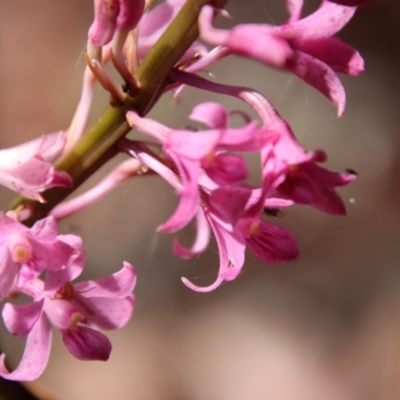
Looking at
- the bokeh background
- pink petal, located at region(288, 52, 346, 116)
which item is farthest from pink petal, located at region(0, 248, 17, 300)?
the bokeh background

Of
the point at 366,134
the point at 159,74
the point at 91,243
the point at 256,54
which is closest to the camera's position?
the point at 256,54

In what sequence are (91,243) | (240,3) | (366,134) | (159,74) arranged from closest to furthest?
(159,74) → (240,3) → (91,243) → (366,134)

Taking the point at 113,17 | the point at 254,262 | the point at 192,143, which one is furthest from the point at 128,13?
the point at 254,262

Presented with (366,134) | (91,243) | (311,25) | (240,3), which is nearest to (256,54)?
(311,25)

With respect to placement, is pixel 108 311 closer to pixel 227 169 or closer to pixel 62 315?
pixel 62 315

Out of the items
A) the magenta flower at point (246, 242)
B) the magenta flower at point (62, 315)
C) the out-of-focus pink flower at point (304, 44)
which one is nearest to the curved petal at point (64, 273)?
the magenta flower at point (62, 315)

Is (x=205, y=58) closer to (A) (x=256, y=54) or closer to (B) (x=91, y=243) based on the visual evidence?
(A) (x=256, y=54)
